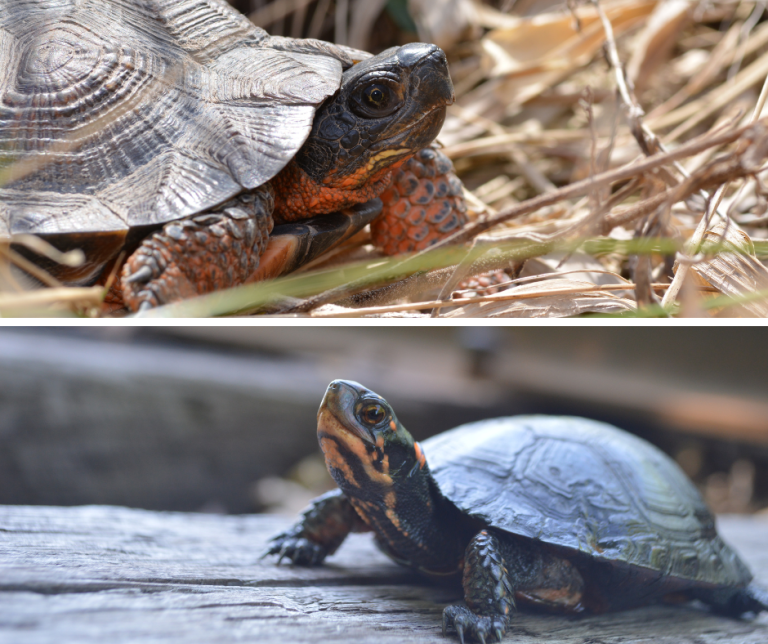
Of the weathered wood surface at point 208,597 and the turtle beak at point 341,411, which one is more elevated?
the turtle beak at point 341,411

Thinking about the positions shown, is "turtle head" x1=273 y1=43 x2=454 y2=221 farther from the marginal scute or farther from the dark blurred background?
the dark blurred background

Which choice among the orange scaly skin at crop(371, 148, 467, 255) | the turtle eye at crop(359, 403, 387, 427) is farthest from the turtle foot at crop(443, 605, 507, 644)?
the orange scaly skin at crop(371, 148, 467, 255)

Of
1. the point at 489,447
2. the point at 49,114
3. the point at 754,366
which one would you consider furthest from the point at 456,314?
the point at 754,366

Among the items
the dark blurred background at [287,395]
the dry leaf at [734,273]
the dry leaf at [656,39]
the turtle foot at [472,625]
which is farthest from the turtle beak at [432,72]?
the dry leaf at [656,39]

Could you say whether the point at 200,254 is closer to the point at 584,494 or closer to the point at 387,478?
the point at 387,478

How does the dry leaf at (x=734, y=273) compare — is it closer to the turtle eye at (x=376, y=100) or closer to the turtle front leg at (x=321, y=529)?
the turtle eye at (x=376, y=100)

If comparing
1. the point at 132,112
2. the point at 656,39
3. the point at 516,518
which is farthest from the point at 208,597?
the point at 656,39

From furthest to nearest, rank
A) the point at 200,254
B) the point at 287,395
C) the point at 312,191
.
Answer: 1. the point at 287,395
2. the point at 312,191
3. the point at 200,254
